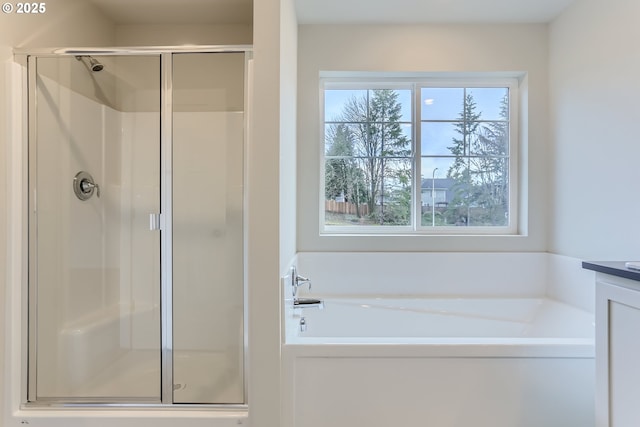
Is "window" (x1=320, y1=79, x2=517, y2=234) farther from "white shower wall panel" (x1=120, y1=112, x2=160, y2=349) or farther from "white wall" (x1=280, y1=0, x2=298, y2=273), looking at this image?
"white shower wall panel" (x1=120, y1=112, x2=160, y2=349)

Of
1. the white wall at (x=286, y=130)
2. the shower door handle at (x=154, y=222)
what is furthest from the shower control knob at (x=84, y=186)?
the white wall at (x=286, y=130)

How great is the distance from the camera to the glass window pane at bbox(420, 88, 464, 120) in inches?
97.7

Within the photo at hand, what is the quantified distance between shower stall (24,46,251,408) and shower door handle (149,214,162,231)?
2cm

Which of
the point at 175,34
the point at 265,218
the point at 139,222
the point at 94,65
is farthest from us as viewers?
the point at 175,34

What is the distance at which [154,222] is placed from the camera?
221cm

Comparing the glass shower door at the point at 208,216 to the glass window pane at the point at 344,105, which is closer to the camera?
the glass shower door at the point at 208,216

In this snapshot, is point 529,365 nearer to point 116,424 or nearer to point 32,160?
point 116,424

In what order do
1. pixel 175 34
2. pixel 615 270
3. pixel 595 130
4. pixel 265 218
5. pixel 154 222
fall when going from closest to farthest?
pixel 615 270
pixel 265 218
pixel 595 130
pixel 154 222
pixel 175 34

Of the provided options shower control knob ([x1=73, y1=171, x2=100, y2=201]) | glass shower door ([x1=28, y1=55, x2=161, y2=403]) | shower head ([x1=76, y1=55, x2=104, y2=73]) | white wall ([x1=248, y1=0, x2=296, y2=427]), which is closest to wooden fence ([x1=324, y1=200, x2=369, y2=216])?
white wall ([x1=248, y1=0, x2=296, y2=427])

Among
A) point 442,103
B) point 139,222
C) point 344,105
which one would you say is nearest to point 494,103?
point 442,103

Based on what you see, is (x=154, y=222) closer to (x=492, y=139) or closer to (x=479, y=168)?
(x=479, y=168)

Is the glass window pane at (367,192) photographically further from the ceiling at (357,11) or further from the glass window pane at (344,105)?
the ceiling at (357,11)

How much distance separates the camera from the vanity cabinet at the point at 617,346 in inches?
40.6

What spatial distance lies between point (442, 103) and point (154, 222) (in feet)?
7.07
